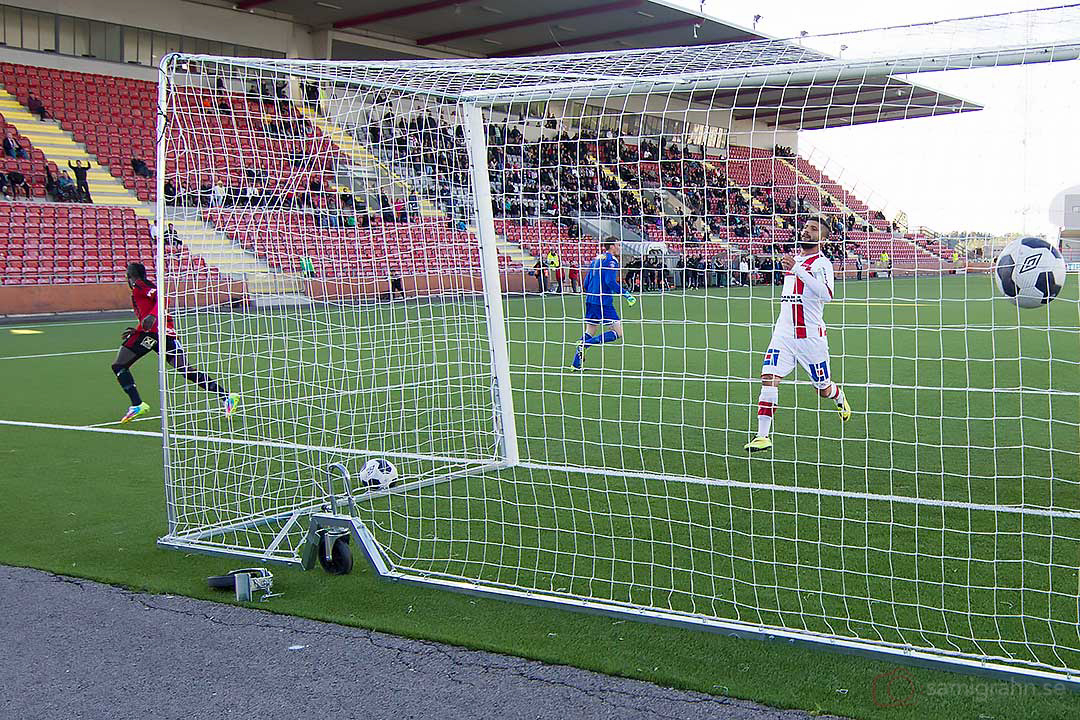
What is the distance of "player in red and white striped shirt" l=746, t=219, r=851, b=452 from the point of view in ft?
26.5

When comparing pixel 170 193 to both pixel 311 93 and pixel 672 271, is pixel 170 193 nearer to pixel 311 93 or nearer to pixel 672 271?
pixel 311 93

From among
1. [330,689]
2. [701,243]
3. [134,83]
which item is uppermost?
[134,83]

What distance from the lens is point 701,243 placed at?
578 cm

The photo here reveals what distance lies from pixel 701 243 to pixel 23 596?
3.88 m

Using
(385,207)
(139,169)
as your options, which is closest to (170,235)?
(385,207)

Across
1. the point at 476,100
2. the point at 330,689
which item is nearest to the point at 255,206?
the point at 476,100

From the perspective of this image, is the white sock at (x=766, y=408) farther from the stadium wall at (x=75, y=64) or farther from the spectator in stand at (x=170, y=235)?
the stadium wall at (x=75, y=64)

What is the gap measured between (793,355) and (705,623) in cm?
452

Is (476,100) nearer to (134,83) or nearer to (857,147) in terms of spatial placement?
(857,147)

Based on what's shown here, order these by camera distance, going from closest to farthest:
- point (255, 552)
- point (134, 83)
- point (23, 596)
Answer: point (23, 596) → point (255, 552) → point (134, 83)

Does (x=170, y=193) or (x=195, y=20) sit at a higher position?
(x=195, y=20)

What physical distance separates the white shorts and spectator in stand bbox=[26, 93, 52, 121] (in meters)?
25.9

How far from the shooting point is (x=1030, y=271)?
5109 mm

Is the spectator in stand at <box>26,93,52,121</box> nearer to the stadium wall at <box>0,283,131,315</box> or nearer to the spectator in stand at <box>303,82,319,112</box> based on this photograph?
the stadium wall at <box>0,283,131,315</box>
